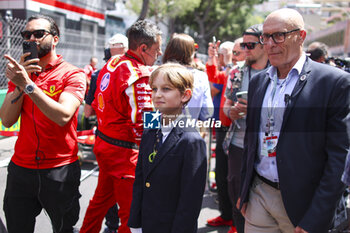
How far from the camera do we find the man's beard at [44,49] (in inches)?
101

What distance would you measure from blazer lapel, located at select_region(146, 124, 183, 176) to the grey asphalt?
1339 millimetres

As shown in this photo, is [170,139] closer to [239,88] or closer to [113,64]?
[113,64]

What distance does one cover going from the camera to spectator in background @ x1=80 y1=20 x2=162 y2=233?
2814 mm

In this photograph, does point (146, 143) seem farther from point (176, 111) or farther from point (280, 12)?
point (280, 12)

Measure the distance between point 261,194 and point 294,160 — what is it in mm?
380

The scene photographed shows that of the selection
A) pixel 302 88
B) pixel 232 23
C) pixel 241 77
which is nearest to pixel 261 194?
pixel 302 88

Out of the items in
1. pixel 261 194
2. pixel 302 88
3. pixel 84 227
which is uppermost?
pixel 302 88

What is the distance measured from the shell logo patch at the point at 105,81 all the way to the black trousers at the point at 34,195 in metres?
0.72

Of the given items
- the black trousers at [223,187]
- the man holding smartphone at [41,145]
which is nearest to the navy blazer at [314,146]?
the man holding smartphone at [41,145]

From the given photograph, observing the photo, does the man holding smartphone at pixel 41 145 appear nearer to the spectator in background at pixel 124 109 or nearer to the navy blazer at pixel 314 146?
the spectator in background at pixel 124 109

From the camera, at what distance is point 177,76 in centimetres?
229

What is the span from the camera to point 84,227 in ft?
10.3

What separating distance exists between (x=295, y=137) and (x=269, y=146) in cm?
22

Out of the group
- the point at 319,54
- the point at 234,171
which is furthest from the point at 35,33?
the point at 319,54
